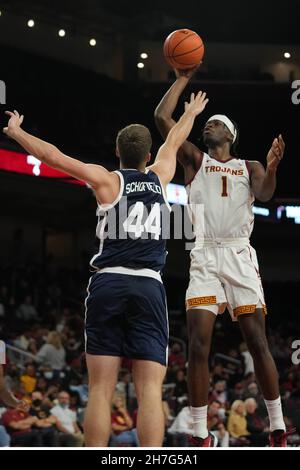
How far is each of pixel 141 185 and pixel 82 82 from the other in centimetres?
1869

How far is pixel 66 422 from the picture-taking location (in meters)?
13.7

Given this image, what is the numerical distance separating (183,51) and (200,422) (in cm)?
294

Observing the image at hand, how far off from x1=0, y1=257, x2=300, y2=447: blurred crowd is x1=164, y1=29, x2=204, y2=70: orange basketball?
752 cm

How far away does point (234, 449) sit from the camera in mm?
5094

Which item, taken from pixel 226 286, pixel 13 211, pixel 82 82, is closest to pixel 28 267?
pixel 13 211

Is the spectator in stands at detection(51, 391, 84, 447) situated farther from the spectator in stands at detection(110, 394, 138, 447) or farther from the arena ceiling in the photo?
the arena ceiling

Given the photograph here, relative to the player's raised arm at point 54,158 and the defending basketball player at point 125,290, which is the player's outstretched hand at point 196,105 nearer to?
the defending basketball player at point 125,290

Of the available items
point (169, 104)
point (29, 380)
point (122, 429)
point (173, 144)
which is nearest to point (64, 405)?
point (122, 429)

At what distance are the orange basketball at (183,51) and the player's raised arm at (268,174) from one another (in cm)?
93

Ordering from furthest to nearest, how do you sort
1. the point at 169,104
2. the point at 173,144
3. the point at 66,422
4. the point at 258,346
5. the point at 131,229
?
1. the point at 66,422
2. the point at 169,104
3. the point at 258,346
4. the point at 173,144
5. the point at 131,229

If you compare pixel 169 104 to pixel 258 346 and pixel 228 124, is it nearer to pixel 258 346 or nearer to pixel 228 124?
pixel 228 124

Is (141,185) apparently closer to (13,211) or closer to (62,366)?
(62,366)

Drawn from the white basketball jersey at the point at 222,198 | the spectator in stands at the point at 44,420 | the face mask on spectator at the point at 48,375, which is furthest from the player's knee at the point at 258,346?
the face mask on spectator at the point at 48,375

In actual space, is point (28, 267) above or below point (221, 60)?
below
